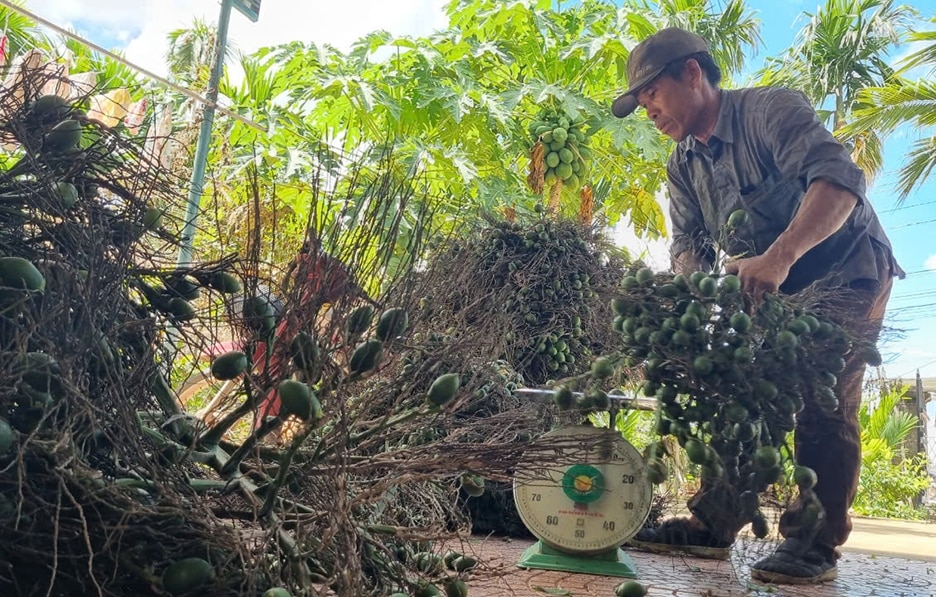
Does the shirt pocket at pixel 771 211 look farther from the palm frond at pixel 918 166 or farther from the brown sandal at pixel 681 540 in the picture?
the palm frond at pixel 918 166

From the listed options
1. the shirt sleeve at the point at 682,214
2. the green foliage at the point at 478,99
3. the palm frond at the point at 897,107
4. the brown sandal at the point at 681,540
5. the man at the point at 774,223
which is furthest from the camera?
the palm frond at the point at 897,107

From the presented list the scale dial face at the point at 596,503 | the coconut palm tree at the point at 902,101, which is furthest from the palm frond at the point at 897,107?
the scale dial face at the point at 596,503

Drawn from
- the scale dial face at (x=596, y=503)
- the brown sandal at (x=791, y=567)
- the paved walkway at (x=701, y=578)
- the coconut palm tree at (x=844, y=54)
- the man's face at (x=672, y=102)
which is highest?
the coconut palm tree at (x=844, y=54)

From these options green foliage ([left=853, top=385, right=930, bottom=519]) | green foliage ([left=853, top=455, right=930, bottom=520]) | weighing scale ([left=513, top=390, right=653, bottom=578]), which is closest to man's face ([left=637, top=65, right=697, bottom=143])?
weighing scale ([left=513, top=390, right=653, bottom=578])

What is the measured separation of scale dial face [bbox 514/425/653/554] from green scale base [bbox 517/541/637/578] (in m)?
0.02

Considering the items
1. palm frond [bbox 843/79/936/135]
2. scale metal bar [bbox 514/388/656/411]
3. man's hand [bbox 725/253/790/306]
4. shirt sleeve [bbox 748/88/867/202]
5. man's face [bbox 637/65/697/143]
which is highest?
palm frond [bbox 843/79/936/135]

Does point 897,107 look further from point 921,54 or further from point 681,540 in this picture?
point 681,540

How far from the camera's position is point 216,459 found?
0.74 metres

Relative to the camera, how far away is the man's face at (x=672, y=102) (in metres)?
1.79

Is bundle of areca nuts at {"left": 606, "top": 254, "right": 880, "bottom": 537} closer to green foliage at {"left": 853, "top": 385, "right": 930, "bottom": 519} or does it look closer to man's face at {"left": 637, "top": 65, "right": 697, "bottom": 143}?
man's face at {"left": 637, "top": 65, "right": 697, "bottom": 143}

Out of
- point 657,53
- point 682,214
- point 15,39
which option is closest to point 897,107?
point 682,214

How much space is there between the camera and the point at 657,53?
1762mm

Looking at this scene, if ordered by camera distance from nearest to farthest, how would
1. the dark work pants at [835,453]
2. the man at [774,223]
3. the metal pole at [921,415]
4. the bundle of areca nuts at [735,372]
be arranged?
the bundle of areca nuts at [735,372], the man at [774,223], the dark work pants at [835,453], the metal pole at [921,415]

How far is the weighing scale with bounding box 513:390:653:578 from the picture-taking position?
1.39 meters
